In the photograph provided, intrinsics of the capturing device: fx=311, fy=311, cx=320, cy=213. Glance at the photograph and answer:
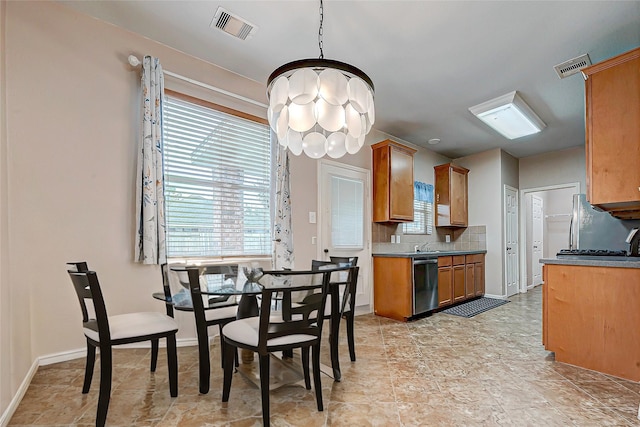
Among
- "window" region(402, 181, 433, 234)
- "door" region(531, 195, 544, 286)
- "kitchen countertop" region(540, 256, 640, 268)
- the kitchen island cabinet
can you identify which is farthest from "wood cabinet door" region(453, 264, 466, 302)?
"door" region(531, 195, 544, 286)

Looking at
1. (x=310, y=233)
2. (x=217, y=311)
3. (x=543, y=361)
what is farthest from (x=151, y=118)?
(x=543, y=361)

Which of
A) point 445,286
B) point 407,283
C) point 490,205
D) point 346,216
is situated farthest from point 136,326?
point 490,205

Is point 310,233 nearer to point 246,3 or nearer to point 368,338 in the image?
point 368,338

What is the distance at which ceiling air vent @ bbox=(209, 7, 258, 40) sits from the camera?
95.2 inches

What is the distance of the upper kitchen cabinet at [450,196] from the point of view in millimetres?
5637

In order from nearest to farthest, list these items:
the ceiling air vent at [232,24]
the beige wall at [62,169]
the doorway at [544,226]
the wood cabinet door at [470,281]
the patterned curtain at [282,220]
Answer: the beige wall at [62,169]
the ceiling air vent at [232,24]
the patterned curtain at [282,220]
the wood cabinet door at [470,281]
the doorway at [544,226]

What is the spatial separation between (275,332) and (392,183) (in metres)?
3.23

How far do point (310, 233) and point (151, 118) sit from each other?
2034mm

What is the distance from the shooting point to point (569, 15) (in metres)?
2.33

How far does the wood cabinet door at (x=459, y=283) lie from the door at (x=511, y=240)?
45.8 inches

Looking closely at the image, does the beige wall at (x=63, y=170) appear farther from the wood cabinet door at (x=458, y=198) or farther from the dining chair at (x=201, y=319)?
the wood cabinet door at (x=458, y=198)

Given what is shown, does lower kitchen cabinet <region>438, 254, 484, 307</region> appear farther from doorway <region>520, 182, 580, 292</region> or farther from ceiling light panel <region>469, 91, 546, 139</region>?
ceiling light panel <region>469, 91, 546, 139</region>

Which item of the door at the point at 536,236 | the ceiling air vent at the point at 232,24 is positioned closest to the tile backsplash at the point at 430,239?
the door at the point at 536,236

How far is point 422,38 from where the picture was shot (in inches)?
104
